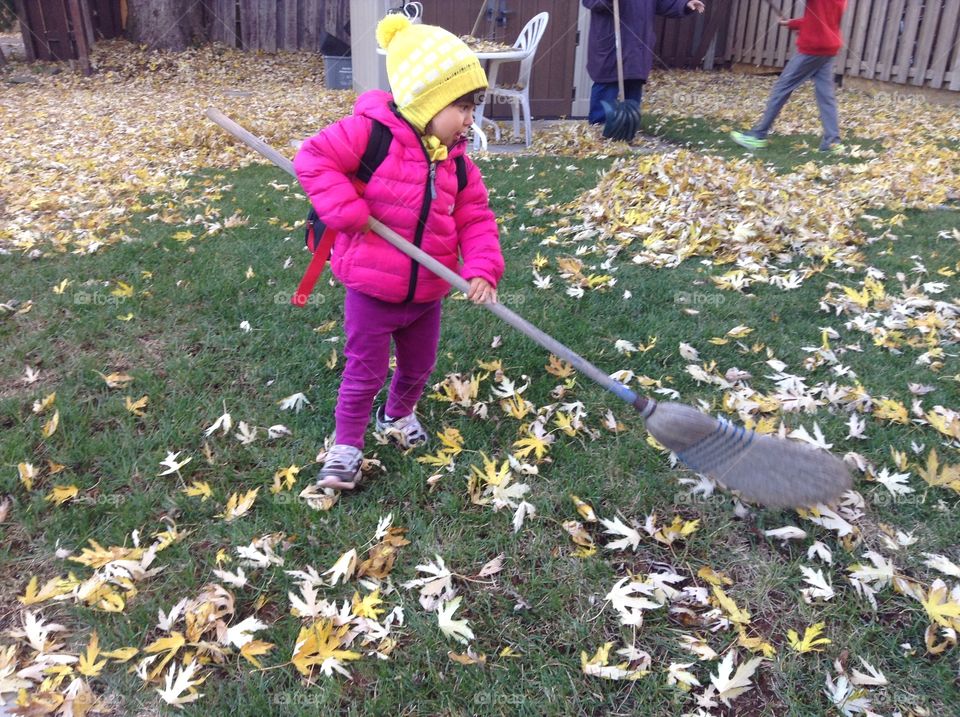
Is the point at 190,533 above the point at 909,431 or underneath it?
underneath

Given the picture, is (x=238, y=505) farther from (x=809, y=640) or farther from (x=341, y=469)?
(x=809, y=640)

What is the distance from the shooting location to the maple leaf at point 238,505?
8.63ft

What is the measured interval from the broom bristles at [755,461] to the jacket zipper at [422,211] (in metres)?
0.99

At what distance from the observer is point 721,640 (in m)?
2.12

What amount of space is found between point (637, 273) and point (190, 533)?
319 centimetres

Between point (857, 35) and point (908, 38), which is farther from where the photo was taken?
point (857, 35)

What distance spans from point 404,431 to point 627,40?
6.76 meters

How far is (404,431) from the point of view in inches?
119

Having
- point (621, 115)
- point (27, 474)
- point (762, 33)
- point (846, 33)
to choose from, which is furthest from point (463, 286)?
point (762, 33)

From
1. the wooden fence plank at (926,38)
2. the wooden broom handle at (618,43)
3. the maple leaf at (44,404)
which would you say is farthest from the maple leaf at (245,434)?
the wooden fence plank at (926,38)

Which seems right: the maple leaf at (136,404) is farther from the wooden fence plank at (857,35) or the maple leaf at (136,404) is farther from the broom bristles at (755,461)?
the wooden fence plank at (857,35)

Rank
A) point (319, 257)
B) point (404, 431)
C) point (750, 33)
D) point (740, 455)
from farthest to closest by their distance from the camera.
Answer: point (750, 33) < point (404, 431) < point (319, 257) < point (740, 455)

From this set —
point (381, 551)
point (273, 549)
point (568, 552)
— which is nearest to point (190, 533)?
point (273, 549)

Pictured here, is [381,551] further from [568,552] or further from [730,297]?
[730,297]
